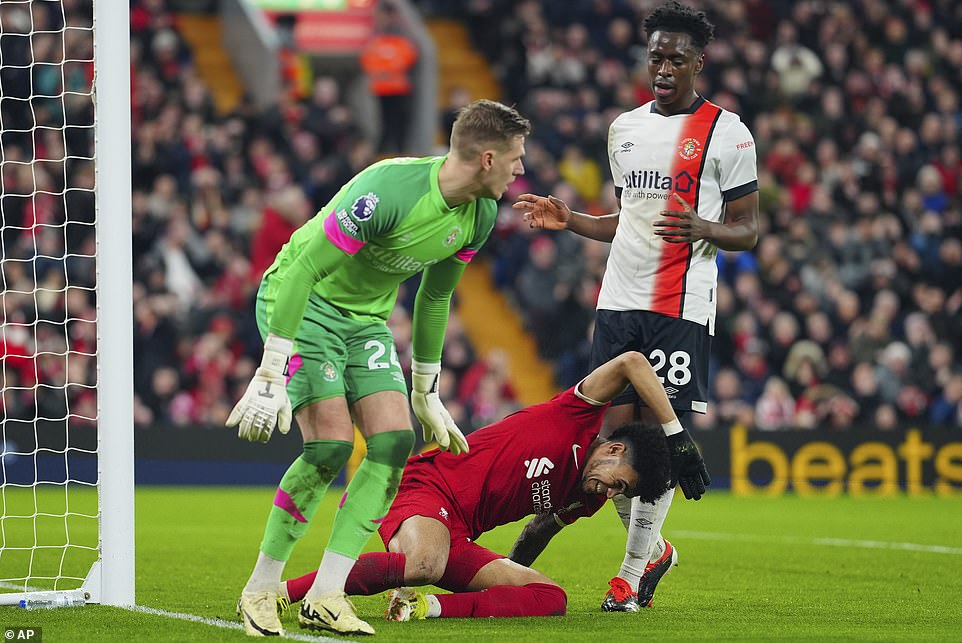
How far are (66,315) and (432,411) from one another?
12.4 ft

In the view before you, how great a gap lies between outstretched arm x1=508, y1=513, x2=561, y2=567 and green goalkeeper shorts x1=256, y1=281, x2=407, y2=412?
130 cm

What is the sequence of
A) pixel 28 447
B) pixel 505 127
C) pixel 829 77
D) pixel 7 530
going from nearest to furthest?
pixel 505 127, pixel 7 530, pixel 28 447, pixel 829 77

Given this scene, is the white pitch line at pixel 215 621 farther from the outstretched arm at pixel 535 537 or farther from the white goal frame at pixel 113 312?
the outstretched arm at pixel 535 537

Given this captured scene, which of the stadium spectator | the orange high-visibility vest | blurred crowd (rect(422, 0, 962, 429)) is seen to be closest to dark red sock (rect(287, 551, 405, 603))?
blurred crowd (rect(422, 0, 962, 429))

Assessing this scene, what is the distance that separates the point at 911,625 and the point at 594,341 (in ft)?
6.61

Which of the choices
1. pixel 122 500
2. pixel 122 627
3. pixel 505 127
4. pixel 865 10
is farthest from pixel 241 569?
pixel 865 10

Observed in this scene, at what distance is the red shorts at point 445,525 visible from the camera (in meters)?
6.40

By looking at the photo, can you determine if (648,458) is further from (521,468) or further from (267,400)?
(267,400)

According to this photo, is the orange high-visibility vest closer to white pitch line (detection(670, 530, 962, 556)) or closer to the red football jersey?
white pitch line (detection(670, 530, 962, 556))

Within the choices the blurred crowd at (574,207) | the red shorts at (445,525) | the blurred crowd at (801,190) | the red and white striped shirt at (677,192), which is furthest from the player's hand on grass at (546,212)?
the blurred crowd at (801,190)

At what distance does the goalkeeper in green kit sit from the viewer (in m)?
5.66

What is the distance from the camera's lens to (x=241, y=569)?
28.2 feet

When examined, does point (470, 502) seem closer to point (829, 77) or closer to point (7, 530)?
point (7, 530)

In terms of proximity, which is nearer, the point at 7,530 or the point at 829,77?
the point at 7,530
